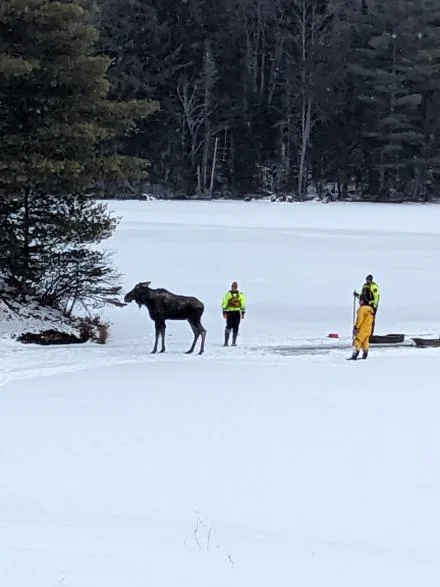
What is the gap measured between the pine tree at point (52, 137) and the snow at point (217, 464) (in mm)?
2548

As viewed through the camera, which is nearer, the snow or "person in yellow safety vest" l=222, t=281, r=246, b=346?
the snow

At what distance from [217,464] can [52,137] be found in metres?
11.4

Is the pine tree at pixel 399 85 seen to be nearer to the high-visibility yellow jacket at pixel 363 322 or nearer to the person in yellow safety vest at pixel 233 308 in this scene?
the person in yellow safety vest at pixel 233 308

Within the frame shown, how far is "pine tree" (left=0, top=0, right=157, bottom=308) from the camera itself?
1873 cm

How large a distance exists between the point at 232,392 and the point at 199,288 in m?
15.2

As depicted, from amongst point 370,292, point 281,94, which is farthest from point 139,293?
point 281,94

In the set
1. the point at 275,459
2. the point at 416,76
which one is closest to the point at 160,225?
the point at 416,76

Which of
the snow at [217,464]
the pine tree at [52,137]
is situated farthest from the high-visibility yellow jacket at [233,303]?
the pine tree at [52,137]

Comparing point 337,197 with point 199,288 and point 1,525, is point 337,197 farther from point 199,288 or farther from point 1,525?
point 1,525

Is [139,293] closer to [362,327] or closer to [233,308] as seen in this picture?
[233,308]

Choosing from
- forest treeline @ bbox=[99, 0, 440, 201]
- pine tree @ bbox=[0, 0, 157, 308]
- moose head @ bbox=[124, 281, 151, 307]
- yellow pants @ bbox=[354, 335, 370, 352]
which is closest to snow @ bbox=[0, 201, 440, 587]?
yellow pants @ bbox=[354, 335, 370, 352]

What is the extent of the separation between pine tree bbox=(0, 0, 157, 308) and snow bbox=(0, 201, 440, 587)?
2.55m

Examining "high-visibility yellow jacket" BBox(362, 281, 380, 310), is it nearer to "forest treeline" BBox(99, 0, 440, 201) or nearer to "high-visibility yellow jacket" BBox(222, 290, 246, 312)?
"high-visibility yellow jacket" BBox(222, 290, 246, 312)

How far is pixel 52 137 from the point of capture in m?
19.1
